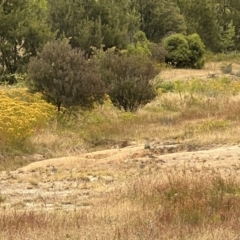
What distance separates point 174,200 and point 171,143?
9.37 m

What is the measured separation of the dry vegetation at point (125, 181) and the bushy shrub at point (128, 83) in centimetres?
71

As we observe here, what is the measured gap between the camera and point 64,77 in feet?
64.3

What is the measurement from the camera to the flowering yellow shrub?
15836 millimetres

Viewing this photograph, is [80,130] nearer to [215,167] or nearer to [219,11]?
[215,167]

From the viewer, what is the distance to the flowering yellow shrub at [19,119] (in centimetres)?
1584

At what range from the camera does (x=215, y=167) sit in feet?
38.0

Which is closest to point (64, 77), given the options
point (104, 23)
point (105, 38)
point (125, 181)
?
point (125, 181)

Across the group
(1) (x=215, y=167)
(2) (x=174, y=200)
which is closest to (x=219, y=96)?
(1) (x=215, y=167)

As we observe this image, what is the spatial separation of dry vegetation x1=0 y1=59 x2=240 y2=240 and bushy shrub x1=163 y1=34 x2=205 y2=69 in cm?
2160

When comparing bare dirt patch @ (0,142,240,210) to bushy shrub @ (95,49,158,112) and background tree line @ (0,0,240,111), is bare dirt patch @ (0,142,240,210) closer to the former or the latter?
background tree line @ (0,0,240,111)

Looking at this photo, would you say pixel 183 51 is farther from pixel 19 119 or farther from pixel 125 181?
pixel 125 181

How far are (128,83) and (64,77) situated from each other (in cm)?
414

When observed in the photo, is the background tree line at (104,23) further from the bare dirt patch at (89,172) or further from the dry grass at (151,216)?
the dry grass at (151,216)

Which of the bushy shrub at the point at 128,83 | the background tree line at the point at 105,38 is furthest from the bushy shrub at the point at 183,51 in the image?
the bushy shrub at the point at 128,83
